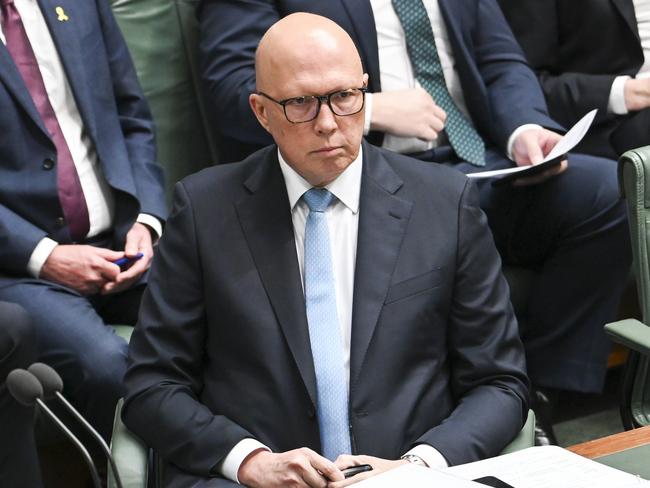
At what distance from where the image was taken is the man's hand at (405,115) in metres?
2.76

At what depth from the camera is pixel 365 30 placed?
2.82 meters

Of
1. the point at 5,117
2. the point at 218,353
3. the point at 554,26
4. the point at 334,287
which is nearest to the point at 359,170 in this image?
the point at 334,287

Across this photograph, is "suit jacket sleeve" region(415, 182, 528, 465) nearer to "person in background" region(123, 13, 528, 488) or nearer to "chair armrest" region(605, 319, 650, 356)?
"person in background" region(123, 13, 528, 488)

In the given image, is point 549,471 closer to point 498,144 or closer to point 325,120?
point 325,120

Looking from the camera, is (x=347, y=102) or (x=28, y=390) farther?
(x=347, y=102)

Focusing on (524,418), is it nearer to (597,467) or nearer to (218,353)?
(597,467)

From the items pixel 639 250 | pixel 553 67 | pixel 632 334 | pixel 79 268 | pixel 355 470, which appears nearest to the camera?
pixel 355 470

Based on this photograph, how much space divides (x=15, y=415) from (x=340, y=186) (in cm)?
81

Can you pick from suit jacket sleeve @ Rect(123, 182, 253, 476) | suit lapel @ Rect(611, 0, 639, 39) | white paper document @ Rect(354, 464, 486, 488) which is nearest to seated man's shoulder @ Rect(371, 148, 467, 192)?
suit jacket sleeve @ Rect(123, 182, 253, 476)

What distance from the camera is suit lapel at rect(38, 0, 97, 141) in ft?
8.50

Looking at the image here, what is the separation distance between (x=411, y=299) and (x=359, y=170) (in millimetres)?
230

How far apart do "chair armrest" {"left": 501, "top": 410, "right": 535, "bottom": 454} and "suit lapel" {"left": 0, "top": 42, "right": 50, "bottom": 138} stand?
122cm

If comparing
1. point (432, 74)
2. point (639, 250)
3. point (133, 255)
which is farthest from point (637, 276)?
point (133, 255)

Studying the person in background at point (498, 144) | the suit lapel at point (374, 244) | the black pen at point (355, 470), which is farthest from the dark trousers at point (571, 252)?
the black pen at point (355, 470)
